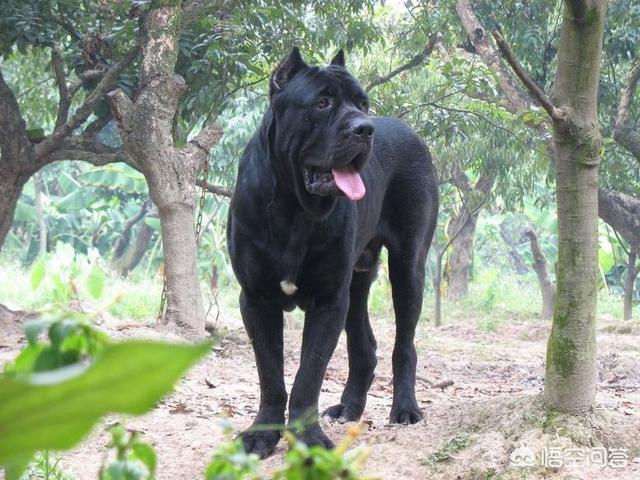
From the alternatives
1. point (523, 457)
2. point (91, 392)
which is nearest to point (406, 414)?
point (523, 457)

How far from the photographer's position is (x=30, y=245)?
30.0m

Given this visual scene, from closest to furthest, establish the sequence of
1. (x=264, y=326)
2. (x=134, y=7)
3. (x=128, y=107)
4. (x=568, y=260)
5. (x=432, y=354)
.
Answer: (x=568, y=260) → (x=264, y=326) → (x=128, y=107) → (x=134, y=7) → (x=432, y=354)

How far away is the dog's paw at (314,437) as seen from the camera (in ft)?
12.5

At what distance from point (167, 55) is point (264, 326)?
4010mm

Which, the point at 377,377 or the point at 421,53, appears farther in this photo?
the point at 421,53

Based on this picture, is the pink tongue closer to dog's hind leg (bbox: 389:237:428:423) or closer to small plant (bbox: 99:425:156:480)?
dog's hind leg (bbox: 389:237:428:423)

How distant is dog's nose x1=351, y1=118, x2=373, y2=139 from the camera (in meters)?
3.72

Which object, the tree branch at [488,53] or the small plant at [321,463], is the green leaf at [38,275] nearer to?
the tree branch at [488,53]

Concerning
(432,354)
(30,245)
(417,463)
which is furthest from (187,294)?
(30,245)

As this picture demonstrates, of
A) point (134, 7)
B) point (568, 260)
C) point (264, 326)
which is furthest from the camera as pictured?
point (134, 7)

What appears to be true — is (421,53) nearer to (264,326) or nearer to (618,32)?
(618,32)

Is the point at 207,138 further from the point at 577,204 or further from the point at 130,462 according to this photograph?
the point at 130,462

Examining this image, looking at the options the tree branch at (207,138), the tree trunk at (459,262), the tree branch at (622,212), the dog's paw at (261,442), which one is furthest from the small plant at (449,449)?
the tree trunk at (459,262)

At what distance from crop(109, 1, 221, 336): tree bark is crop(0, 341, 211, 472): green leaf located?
23.0 ft
